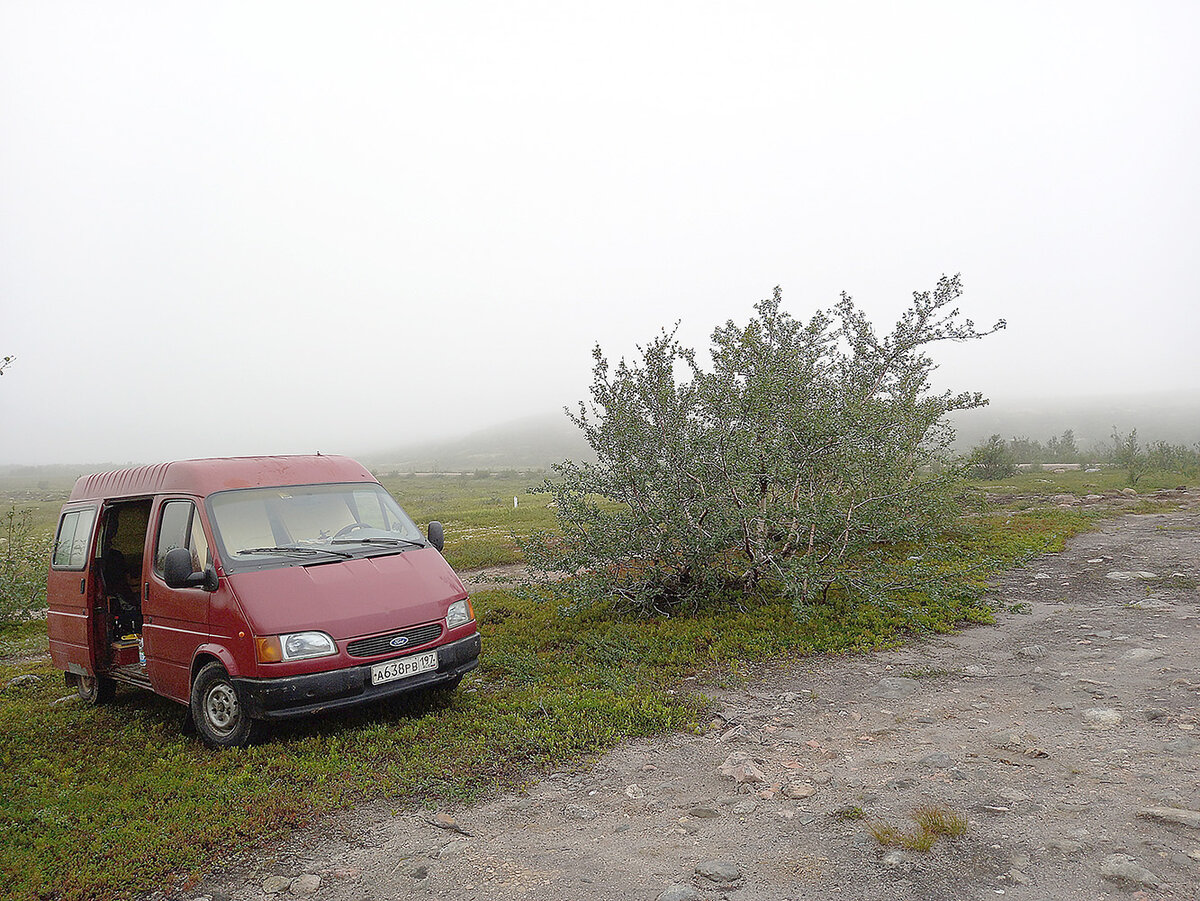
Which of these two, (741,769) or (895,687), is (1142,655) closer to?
(895,687)

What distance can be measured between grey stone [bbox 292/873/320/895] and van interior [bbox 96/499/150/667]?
4814mm

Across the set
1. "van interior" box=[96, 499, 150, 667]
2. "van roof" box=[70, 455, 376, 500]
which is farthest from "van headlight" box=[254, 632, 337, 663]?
"van interior" box=[96, 499, 150, 667]

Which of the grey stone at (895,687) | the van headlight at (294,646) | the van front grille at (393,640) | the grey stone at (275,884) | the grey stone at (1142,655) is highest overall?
the van headlight at (294,646)

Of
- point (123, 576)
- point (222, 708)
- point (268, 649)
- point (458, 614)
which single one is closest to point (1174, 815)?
point (458, 614)

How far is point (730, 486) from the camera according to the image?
32.1 ft

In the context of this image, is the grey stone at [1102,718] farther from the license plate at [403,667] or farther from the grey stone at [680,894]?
the license plate at [403,667]

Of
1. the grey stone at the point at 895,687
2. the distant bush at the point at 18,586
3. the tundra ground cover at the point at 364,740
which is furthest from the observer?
the distant bush at the point at 18,586

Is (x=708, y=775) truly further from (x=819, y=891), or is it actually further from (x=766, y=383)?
(x=766, y=383)

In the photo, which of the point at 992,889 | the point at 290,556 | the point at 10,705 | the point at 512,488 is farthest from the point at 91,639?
the point at 512,488

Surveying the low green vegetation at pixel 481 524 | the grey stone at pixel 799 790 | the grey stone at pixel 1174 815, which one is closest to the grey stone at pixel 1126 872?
the grey stone at pixel 1174 815

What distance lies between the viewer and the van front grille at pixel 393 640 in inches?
243

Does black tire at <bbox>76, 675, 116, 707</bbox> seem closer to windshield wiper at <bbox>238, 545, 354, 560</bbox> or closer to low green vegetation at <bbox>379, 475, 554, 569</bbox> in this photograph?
windshield wiper at <bbox>238, 545, 354, 560</bbox>

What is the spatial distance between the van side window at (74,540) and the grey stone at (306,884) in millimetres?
5706

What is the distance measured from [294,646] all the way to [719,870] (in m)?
3.73
